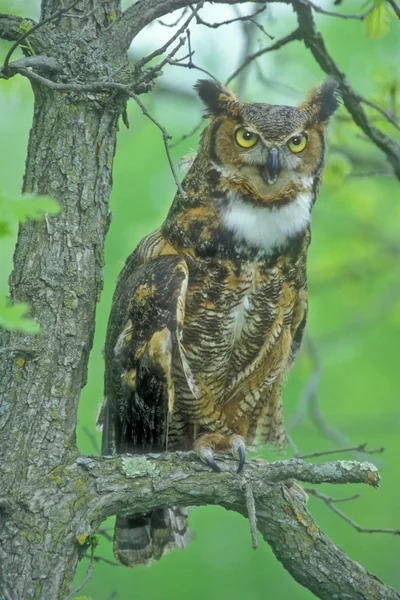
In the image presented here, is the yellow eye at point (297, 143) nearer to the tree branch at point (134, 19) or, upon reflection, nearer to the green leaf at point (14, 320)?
the tree branch at point (134, 19)

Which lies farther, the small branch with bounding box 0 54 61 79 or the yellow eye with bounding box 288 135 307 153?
the yellow eye with bounding box 288 135 307 153

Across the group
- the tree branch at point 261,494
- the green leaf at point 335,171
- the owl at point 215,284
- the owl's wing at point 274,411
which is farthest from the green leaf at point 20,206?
the green leaf at point 335,171

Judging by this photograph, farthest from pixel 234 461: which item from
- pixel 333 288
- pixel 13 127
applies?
pixel 13 127

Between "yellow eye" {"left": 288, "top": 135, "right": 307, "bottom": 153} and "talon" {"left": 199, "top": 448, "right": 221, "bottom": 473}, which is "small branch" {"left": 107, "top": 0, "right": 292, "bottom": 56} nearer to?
"yellow eye" {"left": 288, "top": 135, "right": 307, "bottom": 153}

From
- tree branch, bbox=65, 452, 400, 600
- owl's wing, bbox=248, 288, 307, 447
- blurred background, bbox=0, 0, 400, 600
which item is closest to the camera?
tree branch, bbox=65, 452, 400, 600

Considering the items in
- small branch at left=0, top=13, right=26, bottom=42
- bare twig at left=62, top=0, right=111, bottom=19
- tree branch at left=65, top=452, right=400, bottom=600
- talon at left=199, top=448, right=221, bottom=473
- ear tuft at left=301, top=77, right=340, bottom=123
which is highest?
ear tuft at left=301, top=77, right=340, bottom=123

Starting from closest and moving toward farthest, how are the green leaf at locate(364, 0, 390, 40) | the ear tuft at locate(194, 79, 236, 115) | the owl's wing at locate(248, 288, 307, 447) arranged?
1. the green leaf at locate(364, 0, 390, 40)
2. the ear tuft at locate(194, 79, 236, 115)
3. the owl's wing at locate(248, 288, 307, 447)

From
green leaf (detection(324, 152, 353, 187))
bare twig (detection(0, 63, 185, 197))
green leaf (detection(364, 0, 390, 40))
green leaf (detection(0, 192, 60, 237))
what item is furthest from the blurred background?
green leaf (detection(0, 192, 60, 237))

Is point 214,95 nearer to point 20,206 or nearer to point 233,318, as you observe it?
point 233,318
